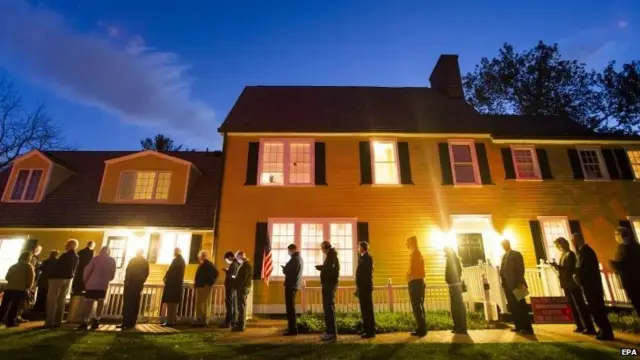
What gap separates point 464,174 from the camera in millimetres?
13297

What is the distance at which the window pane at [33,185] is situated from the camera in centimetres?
1412

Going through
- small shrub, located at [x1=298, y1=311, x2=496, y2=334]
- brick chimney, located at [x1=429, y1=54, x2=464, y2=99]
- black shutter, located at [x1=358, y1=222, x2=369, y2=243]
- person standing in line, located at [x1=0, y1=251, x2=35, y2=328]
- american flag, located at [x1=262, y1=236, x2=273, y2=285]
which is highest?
brick chimney, located at [x1=429, y1=54, x2=464, y2=99]

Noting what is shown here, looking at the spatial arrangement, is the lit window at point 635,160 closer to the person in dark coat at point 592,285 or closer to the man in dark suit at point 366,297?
the person in dark coat at point 592,285

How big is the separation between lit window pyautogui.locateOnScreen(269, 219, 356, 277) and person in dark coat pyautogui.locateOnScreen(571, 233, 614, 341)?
21.1 ft

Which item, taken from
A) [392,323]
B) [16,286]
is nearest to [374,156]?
[392,323]

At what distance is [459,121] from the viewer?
14539 millimetres

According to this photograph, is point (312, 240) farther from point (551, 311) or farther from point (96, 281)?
point (551, 311)

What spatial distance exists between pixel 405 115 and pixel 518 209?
5821 millimetres

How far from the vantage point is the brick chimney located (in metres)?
16.9

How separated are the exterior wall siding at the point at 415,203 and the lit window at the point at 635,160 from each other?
33.6 inches

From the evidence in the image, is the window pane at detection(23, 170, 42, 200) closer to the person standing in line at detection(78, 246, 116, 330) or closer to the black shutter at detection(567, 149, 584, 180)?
the person standing in line at detection(78, 246, 116, 330)

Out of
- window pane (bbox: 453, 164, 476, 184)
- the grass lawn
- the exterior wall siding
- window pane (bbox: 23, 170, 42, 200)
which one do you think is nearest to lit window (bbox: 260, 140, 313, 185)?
the exterior wall siding

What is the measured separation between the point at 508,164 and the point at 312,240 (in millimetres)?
8291

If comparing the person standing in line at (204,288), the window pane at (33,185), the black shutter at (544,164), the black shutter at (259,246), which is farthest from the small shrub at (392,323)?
the window pane at (33,185)
